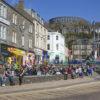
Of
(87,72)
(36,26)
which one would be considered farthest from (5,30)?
(36,26)

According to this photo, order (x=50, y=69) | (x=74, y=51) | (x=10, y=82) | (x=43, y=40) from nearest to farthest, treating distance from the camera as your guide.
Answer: (x=10, y=82) < (x=50, y=69) < (x=43, y=40) < (x=74, y=51)

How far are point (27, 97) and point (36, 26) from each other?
148 feet

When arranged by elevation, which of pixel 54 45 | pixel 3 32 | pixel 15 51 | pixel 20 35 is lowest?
pixel 15 51

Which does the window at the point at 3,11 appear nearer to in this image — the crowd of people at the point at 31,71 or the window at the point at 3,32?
the window at the point at 3,32

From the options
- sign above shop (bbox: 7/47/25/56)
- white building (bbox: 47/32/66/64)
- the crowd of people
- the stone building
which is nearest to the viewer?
the crowd of people

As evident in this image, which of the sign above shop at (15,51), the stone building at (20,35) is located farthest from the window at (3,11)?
the sign above shop at (15,51)

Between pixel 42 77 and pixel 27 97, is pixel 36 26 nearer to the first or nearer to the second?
pixel 42 77

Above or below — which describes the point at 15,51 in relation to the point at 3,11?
below

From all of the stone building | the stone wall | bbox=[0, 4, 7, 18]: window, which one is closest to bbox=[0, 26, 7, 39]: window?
the stone building

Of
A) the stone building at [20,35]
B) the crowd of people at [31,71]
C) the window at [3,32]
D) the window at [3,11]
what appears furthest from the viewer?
the stone building at [20,35]

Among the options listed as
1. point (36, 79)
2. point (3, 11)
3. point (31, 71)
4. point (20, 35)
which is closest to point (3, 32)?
point (3, 11)

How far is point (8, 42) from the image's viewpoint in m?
50.2

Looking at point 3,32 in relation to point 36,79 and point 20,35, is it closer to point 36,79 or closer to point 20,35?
point 20,35

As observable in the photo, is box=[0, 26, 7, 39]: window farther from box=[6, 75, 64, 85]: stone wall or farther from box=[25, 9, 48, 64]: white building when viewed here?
box=[25, 9, 48, 64]: white building
